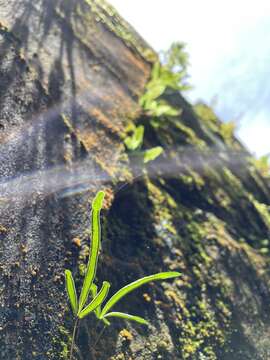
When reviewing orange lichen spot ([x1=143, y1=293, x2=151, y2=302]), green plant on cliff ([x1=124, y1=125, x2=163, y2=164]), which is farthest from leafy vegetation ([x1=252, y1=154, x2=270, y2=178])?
orange lichen spot ([x1=143, y1=293, x2=151, y2=302])

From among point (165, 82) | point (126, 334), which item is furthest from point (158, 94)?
point (126, 334)

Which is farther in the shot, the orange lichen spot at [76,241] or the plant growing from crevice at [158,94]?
the plant growing from crevice at [158,94]

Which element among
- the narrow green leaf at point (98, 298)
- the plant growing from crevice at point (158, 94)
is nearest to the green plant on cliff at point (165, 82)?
the plant growing from crevice at point (158, 94)

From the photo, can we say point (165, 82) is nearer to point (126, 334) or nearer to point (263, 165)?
point (263, 165)

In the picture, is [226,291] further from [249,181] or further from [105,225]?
[249,181]

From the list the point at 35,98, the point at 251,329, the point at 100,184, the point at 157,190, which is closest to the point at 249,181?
the point at 157,190

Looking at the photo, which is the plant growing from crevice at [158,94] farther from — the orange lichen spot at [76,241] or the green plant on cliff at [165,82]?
the orange lichen spot at [76,241]
